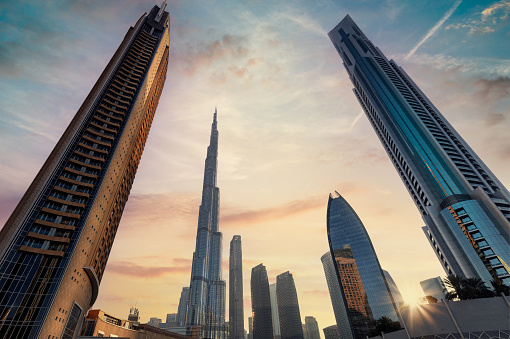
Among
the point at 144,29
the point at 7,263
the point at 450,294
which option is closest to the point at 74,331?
the point at 7,263

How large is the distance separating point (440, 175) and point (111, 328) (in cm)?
14410

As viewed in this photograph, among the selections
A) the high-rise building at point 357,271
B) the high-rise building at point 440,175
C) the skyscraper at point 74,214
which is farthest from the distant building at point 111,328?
the high-rise building at point 357,271

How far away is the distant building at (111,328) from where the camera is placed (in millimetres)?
75306

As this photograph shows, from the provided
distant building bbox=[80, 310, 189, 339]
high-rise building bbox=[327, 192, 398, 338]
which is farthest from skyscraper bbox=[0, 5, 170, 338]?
high-rise building bbox=[327, 192, 398, 338]

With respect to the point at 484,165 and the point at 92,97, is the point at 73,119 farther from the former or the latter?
the point at 484,165

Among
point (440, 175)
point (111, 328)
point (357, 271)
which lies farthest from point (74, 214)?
point (357, 271)

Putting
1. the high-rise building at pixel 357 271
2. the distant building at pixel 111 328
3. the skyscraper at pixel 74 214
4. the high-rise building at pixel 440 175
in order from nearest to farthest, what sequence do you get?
the skyscraper at pixel 74 214 < the distant building at pixel 111 328 < the high-rise building at pixel 440 175 < the high-rise building at pixel 357 271

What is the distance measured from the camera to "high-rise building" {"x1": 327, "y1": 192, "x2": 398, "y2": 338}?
522ft

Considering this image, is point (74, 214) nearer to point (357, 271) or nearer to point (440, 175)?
point (440, 175)

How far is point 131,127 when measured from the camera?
99.8m

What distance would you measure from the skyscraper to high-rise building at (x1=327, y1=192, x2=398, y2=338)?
149m

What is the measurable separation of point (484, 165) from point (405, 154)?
3349 centimetres

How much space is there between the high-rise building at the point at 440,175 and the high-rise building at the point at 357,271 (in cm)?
5757

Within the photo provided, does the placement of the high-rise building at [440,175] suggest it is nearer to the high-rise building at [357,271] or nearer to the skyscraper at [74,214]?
the high-rise building at [357,271]
